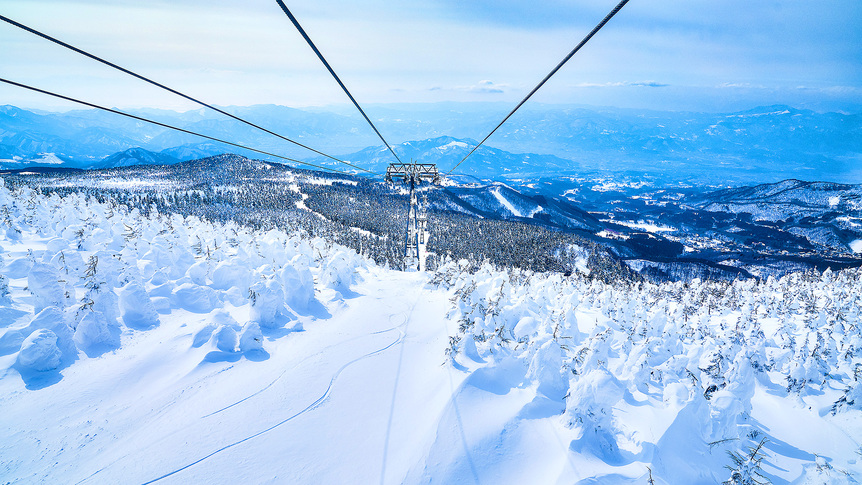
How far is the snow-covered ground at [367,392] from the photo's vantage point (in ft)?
26.9

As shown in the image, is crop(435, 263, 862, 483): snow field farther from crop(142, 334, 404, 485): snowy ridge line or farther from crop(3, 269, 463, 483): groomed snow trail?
crop(142, 334, 404, 485): snowy ridge line

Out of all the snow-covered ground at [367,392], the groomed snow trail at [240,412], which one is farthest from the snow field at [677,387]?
the groomed snow trail at [240,412]

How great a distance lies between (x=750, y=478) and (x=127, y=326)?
64.7 ft

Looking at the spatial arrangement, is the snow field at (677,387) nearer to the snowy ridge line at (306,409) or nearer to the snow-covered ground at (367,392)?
the snow-covered ground at (367,392)

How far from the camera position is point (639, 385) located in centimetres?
1219

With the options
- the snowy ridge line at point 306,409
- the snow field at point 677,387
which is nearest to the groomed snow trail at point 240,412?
the snowy ridge line at point 306,409

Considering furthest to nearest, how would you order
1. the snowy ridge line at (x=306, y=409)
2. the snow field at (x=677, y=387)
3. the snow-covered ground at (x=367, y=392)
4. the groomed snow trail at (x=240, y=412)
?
the snow field at (x=677, y=387) → the snow-covered ground at (x=367, y=392) → the groomed snow trail at (x=240, y=412) → the snowy ridge line at (x=306, y=409)

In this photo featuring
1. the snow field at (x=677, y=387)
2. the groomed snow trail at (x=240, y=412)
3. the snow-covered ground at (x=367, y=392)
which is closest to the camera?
the groomed snow trail at (x=240, y=412)

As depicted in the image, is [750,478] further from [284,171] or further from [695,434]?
[284,171]

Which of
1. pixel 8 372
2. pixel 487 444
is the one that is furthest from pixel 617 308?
pixel 8 372

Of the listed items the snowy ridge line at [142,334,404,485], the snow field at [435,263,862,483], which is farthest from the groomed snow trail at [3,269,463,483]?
the snow field at [435,263,862,483]

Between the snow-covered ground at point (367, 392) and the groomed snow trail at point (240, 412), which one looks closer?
the groomed snow trail at point (240, 412)

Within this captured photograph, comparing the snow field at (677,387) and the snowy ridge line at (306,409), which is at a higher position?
the snowy ridge line at (306,409)

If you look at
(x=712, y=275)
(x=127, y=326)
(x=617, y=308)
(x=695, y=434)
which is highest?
(x=127, y=326)
